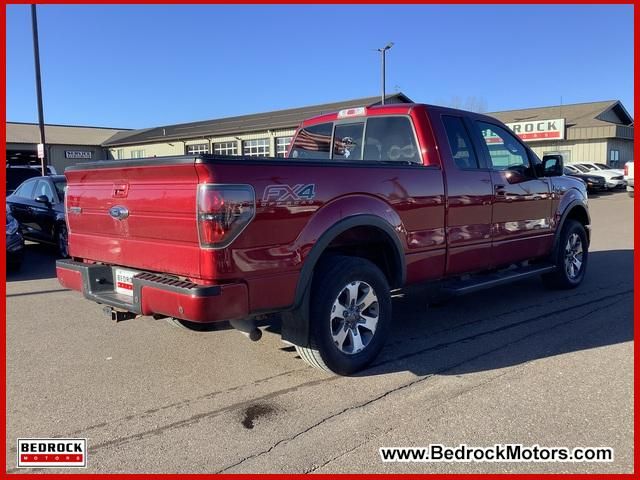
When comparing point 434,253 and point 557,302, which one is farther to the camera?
point 557,302

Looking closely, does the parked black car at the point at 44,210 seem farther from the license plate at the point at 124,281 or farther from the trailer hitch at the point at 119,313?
the license plate at the point at 124,281

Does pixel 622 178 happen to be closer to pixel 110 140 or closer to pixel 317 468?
pixel 317 468

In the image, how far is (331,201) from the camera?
3.99m

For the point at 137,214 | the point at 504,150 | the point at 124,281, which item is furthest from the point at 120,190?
the point at 504,150

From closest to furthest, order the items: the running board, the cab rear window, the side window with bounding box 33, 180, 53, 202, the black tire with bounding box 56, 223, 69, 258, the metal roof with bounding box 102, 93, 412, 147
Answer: the running board, the cab rear window, the black tire with bounding box 56, 223, 69, 258, the side window with bounding box 33, 180, 53, 202, the metal roof with bounding box 102, 93, 412, 147

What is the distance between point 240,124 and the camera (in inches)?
1508

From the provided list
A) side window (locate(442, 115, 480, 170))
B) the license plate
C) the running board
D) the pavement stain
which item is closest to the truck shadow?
the license plate

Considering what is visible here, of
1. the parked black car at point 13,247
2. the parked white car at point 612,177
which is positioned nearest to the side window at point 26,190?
the parked black car at point 13,247

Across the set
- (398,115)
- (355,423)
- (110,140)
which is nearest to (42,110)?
(398,115)

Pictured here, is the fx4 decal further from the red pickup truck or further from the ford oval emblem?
the ford oval emblem

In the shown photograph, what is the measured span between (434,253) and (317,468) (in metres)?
2.47

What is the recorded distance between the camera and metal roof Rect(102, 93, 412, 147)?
107 ft

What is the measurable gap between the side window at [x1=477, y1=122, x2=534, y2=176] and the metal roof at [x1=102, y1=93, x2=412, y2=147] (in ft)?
78.5

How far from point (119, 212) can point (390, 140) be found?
2.65 m
